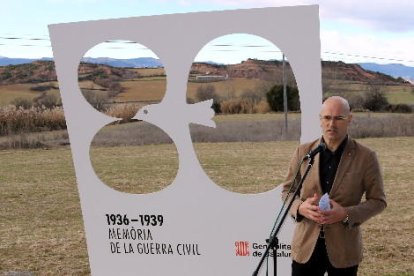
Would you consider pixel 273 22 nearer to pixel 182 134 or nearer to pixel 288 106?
pixel 182 134

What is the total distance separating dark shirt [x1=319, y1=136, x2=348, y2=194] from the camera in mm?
2480

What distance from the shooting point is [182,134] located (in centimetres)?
384

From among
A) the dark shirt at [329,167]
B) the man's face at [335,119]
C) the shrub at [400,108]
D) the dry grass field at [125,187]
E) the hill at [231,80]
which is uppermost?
the hill at [231,80]

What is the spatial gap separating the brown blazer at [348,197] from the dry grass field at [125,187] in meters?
2.72

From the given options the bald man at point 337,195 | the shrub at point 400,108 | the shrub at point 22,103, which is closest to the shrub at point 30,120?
the shrub at point 22,103

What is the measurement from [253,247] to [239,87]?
818cm

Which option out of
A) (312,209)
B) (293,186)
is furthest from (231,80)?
(312,209)

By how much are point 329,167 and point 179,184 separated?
157 centimetres

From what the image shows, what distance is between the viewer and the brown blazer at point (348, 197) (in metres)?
2.45

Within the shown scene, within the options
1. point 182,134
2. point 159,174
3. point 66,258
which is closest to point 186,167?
point 182,134

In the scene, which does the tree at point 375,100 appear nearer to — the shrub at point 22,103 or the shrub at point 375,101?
the shrub at point 375,101

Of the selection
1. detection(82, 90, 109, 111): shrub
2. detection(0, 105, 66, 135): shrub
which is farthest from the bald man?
detection(0, 105, 66, 135): shrub

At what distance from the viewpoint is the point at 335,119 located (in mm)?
2406

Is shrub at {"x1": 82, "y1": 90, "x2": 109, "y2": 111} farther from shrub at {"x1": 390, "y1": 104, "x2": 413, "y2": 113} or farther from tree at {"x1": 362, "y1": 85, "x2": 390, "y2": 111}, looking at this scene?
shrub at {"x1": 390, "y1": 104, "x2": 413, "y2": 113}
